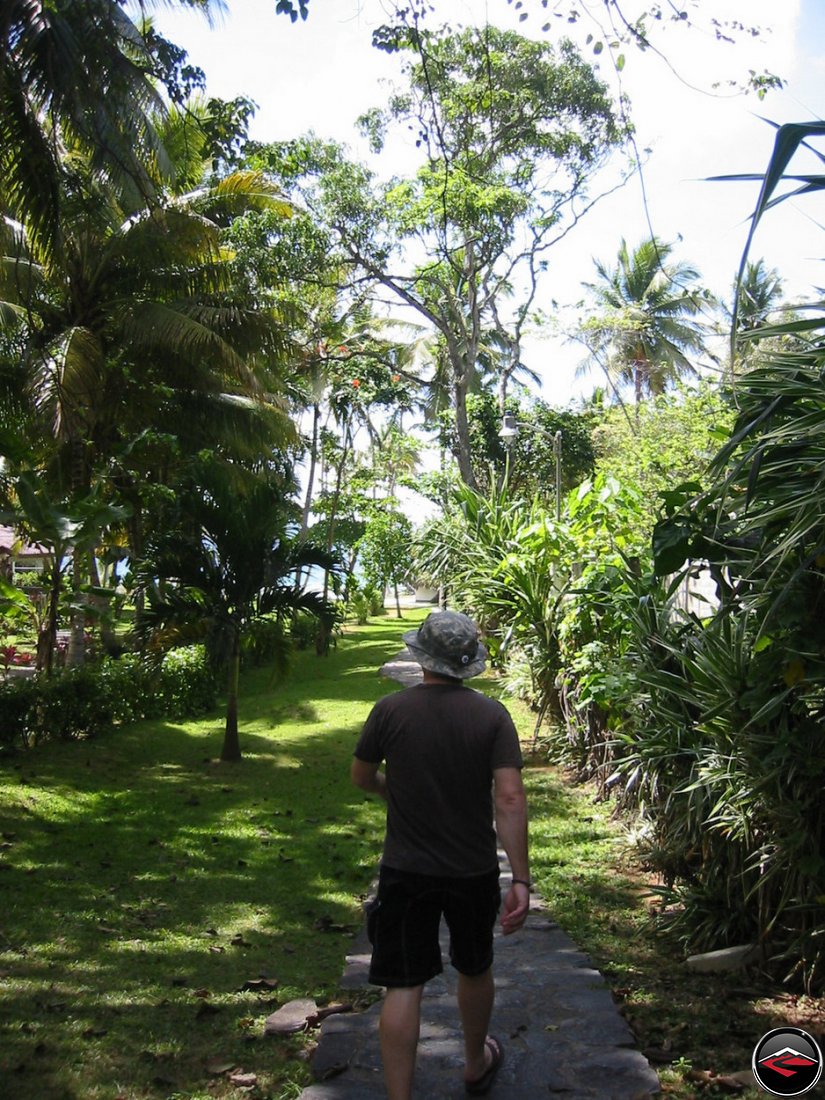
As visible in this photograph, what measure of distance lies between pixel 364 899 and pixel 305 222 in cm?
1609

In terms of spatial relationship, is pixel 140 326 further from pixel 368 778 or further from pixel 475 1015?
A: pixel 475 1015

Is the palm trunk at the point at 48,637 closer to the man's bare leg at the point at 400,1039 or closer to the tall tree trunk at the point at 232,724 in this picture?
the tall tree trunk at the point at 232,724

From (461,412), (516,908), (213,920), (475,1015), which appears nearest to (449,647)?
(516,908)

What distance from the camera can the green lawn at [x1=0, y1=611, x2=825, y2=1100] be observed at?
4.19m

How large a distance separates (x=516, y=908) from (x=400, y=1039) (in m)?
→ 0.56

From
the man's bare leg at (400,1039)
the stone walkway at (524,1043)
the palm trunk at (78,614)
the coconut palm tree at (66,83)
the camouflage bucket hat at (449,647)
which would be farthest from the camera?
the palm trunk at (78,614)

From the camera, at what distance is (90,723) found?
13.9m

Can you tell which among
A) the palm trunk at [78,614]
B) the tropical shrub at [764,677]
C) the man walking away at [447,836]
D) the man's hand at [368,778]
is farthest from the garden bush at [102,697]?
the man walking away at [447,836]

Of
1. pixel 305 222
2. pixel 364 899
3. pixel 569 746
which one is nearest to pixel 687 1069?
pixel 364 899

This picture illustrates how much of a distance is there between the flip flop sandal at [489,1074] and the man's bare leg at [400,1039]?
50 centimetres

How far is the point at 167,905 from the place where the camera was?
22.3 ft

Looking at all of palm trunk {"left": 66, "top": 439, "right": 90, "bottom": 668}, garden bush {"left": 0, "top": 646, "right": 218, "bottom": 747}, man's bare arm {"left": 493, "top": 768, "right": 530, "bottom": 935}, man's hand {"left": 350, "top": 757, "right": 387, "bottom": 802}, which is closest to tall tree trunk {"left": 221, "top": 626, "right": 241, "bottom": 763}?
garden bush {"left": 0, "top": 646, "right": 218, "bottom": 747}

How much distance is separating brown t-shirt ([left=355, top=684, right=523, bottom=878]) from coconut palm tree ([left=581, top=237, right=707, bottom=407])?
34.7 m

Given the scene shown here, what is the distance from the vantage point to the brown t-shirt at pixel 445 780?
3.56 metres
